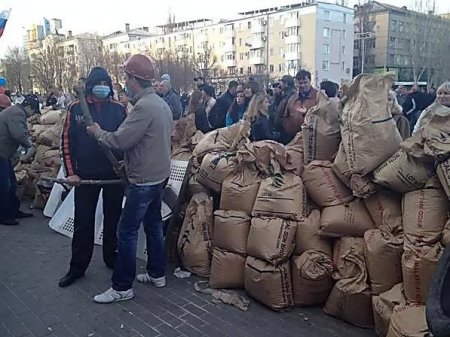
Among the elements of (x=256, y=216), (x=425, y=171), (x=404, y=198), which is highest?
(x=425, y=171)

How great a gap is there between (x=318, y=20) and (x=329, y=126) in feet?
193

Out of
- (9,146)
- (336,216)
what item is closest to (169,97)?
(9,146)

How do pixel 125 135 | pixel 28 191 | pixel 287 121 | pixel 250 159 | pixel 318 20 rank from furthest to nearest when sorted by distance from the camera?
1. pixel 318 20
2. pixel 28 191
3. pixel 287 121
4. pixel 250 159
5. pixel 125 135

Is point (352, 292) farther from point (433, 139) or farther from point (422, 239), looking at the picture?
point (433, 139)

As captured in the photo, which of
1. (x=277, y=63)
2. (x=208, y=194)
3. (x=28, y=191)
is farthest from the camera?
(x=277, y=63)

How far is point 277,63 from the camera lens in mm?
64500

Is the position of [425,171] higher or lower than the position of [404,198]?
higher

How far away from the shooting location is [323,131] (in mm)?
3734

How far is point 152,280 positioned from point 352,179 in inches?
73.5

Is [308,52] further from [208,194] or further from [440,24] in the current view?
[208,194]

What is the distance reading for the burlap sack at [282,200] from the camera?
11.5 feet

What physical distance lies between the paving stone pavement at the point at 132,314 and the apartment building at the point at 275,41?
161 feet

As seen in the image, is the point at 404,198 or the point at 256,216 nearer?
the point at 404,198

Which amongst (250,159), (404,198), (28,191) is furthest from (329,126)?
(28,191)
